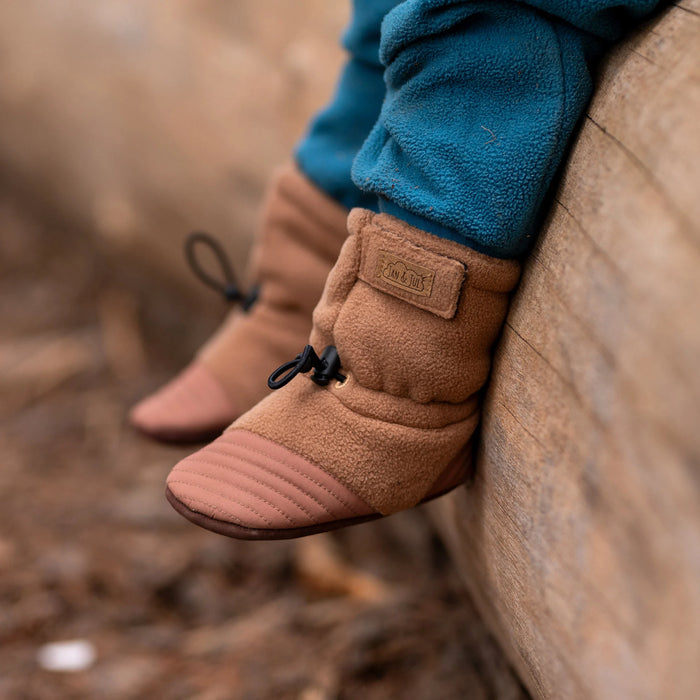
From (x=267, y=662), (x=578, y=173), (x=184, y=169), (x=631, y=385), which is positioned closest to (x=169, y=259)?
(x=184, y=169)

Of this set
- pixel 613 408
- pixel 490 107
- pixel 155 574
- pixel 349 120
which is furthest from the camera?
pixel 155 574

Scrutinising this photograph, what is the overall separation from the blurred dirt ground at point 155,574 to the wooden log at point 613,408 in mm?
401

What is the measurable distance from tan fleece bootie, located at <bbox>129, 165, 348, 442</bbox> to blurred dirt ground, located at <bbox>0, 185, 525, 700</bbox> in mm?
349

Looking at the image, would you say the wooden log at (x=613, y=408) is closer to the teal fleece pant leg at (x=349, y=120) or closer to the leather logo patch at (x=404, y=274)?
the leather logo patch at (x=404, y=274)

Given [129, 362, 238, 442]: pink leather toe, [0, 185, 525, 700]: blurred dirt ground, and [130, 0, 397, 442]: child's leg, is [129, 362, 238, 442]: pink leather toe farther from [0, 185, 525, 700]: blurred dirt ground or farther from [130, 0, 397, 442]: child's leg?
[0, 185, 525, 700]: blurred dirt ground

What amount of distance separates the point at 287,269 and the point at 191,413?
20cm

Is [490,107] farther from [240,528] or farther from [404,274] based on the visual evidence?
[240,528]

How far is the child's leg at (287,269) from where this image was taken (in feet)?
2.95

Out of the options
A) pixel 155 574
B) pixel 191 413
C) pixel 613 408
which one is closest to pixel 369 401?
pixel 613 408

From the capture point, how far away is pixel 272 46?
1293mm

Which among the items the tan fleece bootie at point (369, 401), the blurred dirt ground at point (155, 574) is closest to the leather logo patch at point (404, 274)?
the tan fleece bootie at point (369, 401)

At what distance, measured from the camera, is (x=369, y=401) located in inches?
26.8

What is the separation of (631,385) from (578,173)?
0.21m

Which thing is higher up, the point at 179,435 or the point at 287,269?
the point at 287,269
